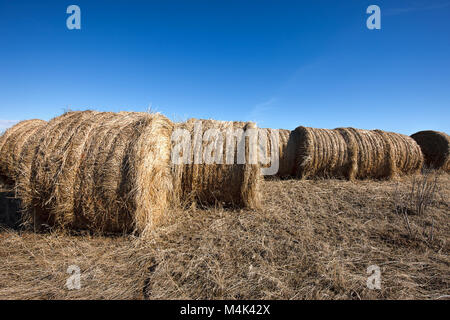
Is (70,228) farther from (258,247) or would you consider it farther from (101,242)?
(258,247)

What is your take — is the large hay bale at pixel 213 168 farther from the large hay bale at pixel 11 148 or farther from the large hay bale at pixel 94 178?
the large hay bale at pixel 11 148

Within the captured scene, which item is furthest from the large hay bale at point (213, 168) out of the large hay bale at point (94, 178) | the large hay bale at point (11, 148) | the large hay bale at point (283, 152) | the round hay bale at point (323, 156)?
the large hay bale at point (11, 148)

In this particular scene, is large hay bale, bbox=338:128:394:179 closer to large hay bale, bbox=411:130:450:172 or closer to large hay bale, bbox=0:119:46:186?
large hay bale, bbox=411:130:450:172

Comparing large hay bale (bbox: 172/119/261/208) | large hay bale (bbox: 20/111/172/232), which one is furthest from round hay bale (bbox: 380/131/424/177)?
large hay bale (bbox: 20/111/172/232)

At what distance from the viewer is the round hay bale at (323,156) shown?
6.81 m

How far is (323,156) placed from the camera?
22.5 feet

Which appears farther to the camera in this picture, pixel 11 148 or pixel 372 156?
pixel 372 156

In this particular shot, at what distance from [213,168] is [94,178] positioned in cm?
217

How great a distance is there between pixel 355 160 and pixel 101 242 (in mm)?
7720

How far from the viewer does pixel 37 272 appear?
255cm

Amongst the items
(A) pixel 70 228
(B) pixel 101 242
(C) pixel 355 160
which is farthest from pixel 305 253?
(C) pixel 355 160

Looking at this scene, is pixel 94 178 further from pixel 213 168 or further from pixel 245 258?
pixel 245 258

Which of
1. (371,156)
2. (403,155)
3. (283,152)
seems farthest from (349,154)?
(403,155)

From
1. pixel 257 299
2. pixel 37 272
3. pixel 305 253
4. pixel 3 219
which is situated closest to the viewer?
pixel 257 299
